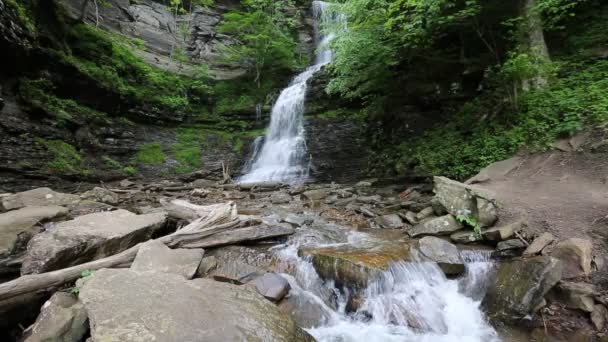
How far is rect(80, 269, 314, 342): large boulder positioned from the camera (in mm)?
2045

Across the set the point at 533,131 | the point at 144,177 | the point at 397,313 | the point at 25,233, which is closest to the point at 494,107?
the point at 533,131

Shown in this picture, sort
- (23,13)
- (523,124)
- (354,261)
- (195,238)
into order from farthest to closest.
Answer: (23,13), (523,124), (195,238), (354,261)

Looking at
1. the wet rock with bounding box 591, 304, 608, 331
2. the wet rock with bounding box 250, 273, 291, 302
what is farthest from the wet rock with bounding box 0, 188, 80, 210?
the wet rock with bounding box 591, 304, 608, 331

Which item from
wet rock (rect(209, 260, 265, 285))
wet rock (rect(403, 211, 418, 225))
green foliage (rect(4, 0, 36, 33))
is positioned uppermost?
green foliage (rect(4, 0, 36, 33))

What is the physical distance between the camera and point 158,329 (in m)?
2.06

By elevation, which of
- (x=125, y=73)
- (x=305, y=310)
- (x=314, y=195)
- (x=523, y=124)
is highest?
(x=125, y=73)

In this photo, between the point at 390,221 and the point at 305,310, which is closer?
the point at 305,310

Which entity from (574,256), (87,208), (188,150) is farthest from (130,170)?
(574,256)

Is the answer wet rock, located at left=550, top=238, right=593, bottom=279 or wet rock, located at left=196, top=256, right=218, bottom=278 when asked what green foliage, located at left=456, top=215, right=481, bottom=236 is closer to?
wet rock, located at left=550, top=238, right=593, bottom=279

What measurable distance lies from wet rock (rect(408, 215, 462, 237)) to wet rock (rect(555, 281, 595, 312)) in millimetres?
1633

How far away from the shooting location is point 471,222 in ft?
14.8

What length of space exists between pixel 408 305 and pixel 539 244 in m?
Result: 2.01

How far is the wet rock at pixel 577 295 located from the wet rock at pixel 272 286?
120 inches

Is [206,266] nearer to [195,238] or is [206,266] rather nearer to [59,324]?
[195,238]
